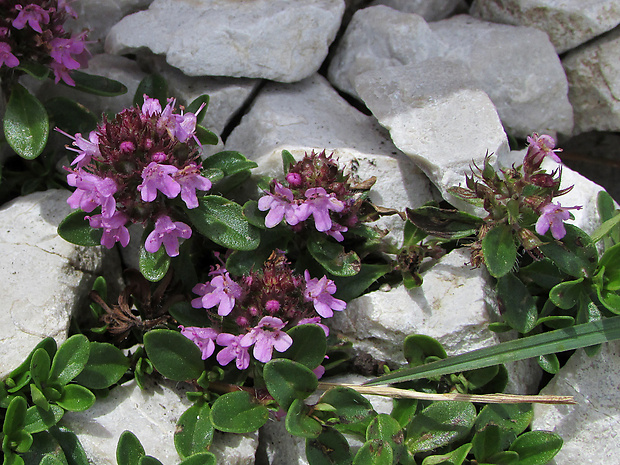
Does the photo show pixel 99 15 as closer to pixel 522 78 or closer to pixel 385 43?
pixel 385 43

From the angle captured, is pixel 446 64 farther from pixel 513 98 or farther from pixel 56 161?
pixel 56 161

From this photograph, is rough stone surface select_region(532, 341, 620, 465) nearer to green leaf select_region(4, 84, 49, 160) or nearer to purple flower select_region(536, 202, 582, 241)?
purple flower select_region(536, 202, 582, 241)

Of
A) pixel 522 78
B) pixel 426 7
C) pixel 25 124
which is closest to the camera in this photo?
pixel 25 124

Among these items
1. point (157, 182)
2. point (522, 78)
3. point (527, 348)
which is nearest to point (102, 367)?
point (157, 182)

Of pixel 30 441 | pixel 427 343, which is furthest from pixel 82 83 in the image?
pixel 427 343

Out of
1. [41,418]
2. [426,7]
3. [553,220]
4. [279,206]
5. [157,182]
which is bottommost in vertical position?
[41,418]

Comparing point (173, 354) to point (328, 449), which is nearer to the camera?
point (328, 449)
